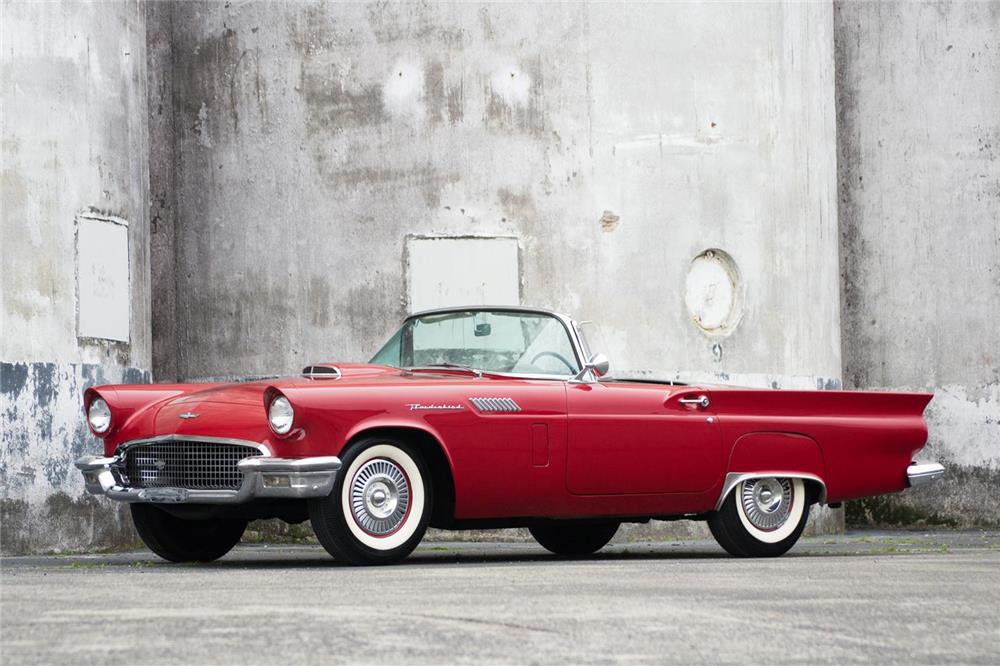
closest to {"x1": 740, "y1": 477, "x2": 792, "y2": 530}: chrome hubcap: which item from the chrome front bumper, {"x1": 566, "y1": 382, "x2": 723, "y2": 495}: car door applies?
{"x1": 566, "y1": 382, "x2": 723, "y2": 495}: car door

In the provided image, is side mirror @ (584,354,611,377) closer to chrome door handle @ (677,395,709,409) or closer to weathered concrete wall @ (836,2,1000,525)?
chrome door handle @ (677,395,709,409)

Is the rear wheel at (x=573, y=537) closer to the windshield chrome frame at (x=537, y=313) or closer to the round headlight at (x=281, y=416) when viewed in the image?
the windshield chrome frame at (x=537, y=313)

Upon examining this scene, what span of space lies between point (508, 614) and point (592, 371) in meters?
3.54

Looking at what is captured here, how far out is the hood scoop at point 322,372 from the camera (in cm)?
771

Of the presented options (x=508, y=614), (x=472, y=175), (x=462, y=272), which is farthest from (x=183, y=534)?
(x=472, y=175)

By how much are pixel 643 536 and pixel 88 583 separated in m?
6.39

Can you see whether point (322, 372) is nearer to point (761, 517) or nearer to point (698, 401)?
point (698, 401)

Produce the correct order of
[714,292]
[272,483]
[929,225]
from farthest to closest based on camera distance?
[929,225]
[714,292]
[272,483]

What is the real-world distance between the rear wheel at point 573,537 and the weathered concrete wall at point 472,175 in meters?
2.68

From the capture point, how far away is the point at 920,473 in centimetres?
865

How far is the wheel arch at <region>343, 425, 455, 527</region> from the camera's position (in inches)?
282

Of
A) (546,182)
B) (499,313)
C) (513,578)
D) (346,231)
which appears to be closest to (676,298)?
(546,182)

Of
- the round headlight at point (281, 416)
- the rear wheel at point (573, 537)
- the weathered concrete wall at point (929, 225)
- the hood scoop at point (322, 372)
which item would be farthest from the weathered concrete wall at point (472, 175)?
the round headlight at point (281, 416)

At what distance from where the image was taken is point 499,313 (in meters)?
8.27
